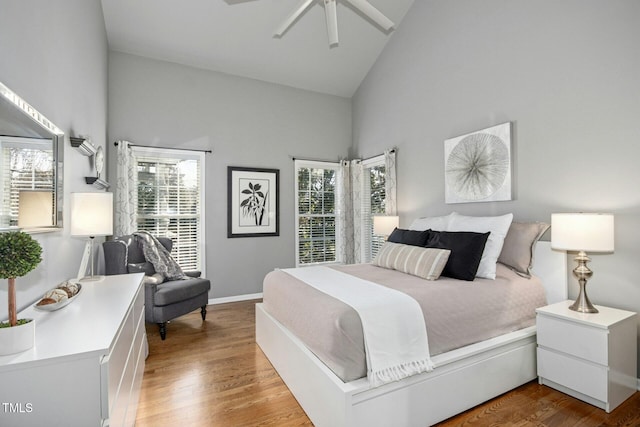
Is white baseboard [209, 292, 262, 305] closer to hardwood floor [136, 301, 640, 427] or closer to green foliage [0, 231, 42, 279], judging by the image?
hardwood floor [136, 301, 640, 427]

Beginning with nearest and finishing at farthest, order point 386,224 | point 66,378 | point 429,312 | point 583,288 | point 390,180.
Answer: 1. point 66,378
2. point 429,312
3. point 583,288
4. point 386,224
5. point 390,180

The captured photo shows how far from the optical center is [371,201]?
5203 millimetres

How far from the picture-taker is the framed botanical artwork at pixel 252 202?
4.54 m

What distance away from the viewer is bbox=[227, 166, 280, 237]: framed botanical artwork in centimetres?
454

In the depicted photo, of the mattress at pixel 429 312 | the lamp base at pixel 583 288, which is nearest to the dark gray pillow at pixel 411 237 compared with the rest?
the mattress at pixel 429 312

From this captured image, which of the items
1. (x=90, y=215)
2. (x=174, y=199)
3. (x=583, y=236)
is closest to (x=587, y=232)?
(x=583, y=236)

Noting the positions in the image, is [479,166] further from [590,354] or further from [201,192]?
[201,192]

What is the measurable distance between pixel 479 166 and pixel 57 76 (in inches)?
143

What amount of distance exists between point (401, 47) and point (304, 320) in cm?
402

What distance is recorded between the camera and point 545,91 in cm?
275

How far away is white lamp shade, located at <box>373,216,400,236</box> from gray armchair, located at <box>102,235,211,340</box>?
234 centimetres

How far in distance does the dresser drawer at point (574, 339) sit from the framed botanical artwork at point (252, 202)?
138 inches

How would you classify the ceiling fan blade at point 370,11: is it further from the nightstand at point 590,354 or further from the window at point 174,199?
the window at point 174,199

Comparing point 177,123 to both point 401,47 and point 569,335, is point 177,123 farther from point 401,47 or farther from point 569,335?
point 569,335
